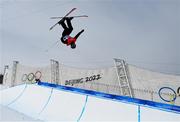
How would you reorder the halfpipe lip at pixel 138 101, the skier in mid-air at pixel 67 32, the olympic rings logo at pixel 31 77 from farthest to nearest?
the olympic rings logo at pixel 31 77, the skier in mid-air at pixel 67 32, the halfpipe lip at pixel 138 101

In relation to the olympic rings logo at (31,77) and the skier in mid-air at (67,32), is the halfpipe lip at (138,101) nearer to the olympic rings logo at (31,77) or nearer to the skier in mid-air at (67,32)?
the skier in mid-air at (67,32)

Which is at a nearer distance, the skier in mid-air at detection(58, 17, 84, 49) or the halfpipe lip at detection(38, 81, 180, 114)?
the halfpipe lip at detection(38, 81, 180, 114)

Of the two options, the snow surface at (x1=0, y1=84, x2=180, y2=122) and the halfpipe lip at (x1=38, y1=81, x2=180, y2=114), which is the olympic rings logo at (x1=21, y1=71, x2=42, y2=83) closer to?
the snow surface at (x1=0, y1=84, x2=180, y2=122)

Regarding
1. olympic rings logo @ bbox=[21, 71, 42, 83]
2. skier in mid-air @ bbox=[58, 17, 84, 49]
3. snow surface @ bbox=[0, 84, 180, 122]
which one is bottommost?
snow surface @ bbox=[0, 84, 180, 122]

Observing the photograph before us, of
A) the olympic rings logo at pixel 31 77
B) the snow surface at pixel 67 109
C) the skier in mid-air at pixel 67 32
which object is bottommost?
the snow surface at pixel 67 109

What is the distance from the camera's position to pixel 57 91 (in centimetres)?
299

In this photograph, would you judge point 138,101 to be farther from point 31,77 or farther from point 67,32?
point 31,77

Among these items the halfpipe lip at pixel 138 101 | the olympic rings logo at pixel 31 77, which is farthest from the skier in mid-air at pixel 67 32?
the halfpipe lip at pixel 138 101

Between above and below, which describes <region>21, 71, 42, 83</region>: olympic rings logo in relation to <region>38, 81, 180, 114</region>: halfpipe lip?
above

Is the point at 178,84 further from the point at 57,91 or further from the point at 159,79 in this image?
the point at 57,91

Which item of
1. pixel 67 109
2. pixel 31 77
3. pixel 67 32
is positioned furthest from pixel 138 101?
pixel 31 77

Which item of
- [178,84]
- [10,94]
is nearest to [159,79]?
[178,84]

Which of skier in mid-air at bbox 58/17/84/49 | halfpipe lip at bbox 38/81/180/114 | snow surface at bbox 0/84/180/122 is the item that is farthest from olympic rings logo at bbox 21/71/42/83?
halfpipe lip at bbox 38/81/180/114

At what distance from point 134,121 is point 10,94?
2.58 meters
